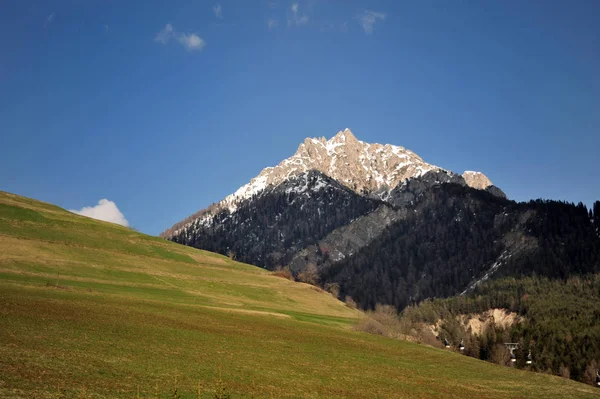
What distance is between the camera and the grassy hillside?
39.2 meters

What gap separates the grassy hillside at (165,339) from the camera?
3916 centimetres

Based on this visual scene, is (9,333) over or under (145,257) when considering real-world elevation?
under

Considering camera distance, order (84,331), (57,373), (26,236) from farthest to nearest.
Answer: (26,236) → (84,331) → (57,373)

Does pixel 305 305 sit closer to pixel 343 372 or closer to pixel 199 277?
pixel 199 277

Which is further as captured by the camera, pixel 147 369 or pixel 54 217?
pixel 54 217

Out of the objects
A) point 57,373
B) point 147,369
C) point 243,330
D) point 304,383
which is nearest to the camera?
point 57,373

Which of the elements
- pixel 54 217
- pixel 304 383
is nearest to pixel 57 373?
pixel 304 383

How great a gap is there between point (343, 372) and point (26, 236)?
8707 centimetres

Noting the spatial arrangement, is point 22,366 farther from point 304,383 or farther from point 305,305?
point 305,305

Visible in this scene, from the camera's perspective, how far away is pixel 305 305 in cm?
14150

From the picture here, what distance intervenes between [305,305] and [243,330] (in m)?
65.2

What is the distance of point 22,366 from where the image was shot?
35281 millimetres

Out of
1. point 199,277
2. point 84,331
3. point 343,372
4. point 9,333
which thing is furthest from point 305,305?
point 9,333

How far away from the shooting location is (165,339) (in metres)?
58.1
